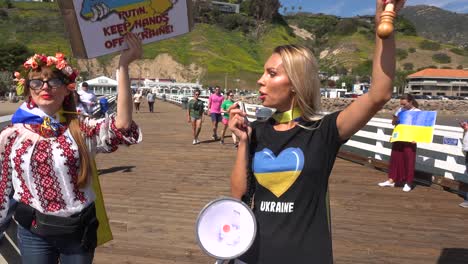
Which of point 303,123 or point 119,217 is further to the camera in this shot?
point 119,217

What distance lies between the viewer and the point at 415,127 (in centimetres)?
798

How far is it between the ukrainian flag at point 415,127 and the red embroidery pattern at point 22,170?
686 centimetres

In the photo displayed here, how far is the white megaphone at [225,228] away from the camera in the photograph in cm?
185

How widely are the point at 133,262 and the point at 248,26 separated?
5789 inches

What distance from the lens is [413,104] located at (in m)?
8.38

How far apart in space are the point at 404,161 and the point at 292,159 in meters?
6.76

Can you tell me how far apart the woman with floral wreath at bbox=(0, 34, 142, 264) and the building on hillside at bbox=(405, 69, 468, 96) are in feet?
436

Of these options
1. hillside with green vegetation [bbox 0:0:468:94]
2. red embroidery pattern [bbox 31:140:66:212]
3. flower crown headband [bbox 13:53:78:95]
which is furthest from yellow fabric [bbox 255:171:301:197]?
hillside with green vegetation [bbox 0:0:468:94]

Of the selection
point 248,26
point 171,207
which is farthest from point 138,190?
point 248,26

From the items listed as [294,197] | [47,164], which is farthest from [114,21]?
[294,197]

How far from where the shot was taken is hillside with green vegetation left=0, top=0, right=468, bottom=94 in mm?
108500

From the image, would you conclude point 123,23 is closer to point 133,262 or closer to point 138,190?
point 133,262

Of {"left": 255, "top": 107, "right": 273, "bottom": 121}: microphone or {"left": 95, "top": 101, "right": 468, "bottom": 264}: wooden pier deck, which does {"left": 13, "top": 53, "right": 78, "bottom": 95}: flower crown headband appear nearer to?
{"left": 255, "top": 107, "right": 273, "bottom": 121}: microphone

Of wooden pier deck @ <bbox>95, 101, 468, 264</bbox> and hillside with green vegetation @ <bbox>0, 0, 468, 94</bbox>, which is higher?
hillside with green vegetation @ <bbox>0, 0, 468, 94</bbox>
